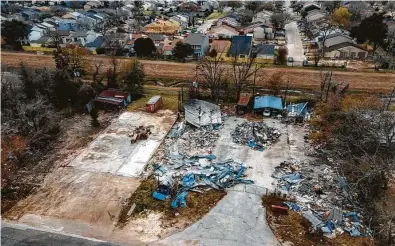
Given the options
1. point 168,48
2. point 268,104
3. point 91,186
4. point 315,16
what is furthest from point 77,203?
point 315,16

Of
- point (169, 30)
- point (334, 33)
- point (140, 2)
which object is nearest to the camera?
point (334, 33)

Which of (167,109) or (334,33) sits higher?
(334,33)

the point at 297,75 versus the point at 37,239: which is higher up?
the point at 297,75

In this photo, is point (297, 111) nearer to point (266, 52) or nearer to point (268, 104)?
point (268, 104)

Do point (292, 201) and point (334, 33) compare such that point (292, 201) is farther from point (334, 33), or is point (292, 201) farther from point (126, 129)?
point (334, 33)

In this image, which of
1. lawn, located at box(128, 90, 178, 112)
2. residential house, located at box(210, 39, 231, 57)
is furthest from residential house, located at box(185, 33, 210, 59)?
lawn, located at box(128, 90, 178, 112)

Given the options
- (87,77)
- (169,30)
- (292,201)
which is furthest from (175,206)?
(169,30)
